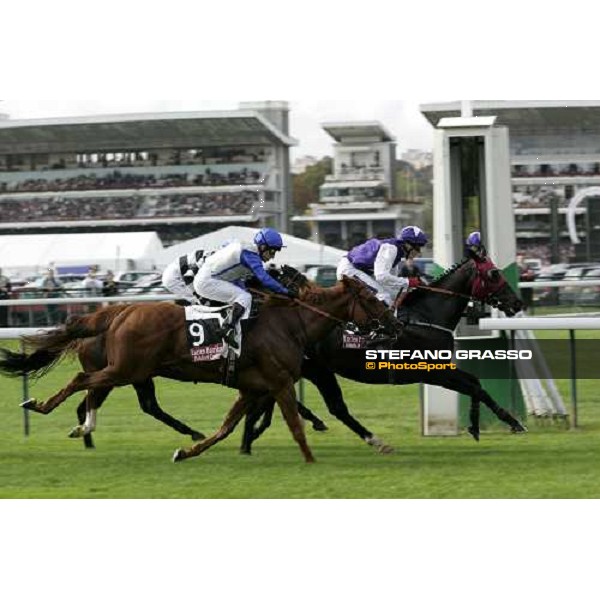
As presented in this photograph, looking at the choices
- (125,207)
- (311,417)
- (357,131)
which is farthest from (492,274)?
(125,207)

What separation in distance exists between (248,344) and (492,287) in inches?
71.8

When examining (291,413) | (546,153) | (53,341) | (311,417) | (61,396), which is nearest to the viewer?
(291,413)

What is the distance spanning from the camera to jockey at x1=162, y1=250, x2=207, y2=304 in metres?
7.84

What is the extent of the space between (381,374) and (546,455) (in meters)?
1.26

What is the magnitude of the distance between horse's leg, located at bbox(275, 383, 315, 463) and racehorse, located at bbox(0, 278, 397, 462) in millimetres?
11

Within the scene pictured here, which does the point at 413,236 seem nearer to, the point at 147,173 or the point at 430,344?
the point at 430,344

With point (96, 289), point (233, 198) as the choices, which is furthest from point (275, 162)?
point (96, 289)

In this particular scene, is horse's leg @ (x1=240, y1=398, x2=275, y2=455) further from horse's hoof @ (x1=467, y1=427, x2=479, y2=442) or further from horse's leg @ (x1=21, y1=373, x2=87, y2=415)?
horse's hoof @ (x1=467, y1=427, x2=479, y2=442)

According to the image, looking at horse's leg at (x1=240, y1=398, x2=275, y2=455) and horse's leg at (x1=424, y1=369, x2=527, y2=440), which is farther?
horse's leg at (x1=424, y1=369, x2=527, y2=440)

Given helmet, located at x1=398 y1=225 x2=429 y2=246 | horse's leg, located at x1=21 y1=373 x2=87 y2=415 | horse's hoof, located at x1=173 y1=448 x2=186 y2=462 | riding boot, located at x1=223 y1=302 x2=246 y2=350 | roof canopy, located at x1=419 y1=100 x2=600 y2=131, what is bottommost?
horse's hoof, located at x1=173 y1=448 x2=186 y2=462

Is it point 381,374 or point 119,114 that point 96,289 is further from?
point 119,114

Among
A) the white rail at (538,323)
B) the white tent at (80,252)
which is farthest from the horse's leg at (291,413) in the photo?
the white tent at (80,252)

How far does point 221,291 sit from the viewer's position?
280 inches

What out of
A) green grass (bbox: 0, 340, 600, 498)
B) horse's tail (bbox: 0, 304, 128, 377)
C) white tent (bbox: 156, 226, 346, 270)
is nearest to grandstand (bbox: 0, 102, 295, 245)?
white tent (bbox: 156, 226, 346, 270)
